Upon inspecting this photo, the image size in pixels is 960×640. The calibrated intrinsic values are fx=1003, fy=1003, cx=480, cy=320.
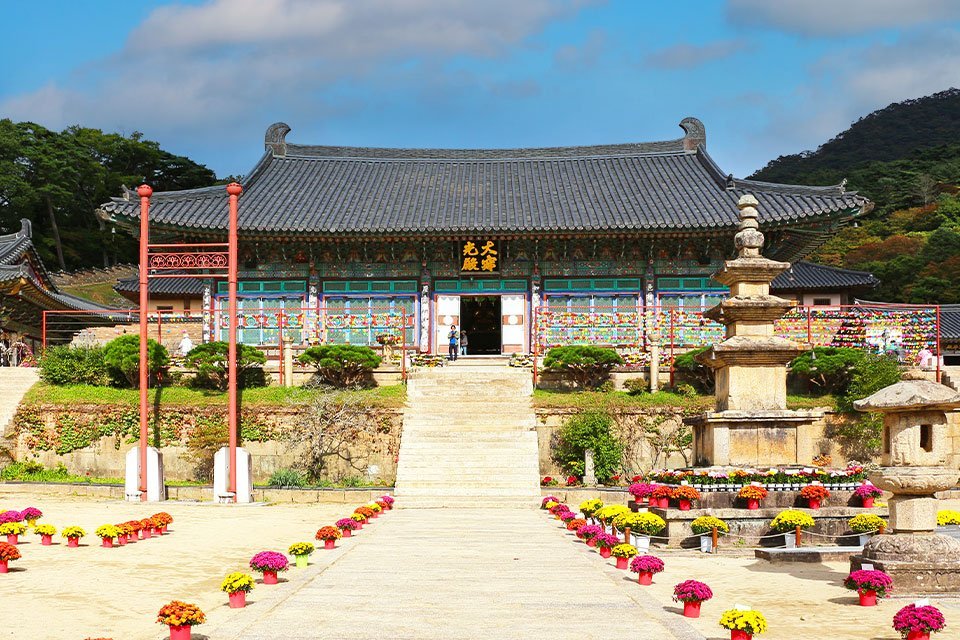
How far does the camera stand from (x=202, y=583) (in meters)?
11.2

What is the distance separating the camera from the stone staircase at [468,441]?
20578mm

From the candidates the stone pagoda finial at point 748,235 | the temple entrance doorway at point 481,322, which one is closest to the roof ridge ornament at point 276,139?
the temple entrance doorway at point 481,322

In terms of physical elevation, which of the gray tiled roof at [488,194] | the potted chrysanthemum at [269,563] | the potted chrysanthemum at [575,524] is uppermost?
the gray tiled roof at [488,194]

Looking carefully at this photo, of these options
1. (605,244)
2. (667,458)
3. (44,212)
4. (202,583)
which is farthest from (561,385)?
(44,212)

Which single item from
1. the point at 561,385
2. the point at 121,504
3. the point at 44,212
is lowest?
the point at 121,504

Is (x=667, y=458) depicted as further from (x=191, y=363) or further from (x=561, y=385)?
(x=191, y=363)

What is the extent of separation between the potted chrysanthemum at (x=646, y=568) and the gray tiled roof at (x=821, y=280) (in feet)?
114

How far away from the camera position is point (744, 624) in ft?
25.1

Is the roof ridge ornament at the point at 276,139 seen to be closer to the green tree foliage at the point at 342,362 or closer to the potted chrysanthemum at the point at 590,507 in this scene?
the green tree foliage at the point at 342,362

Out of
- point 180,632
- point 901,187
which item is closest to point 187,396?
point 180,632

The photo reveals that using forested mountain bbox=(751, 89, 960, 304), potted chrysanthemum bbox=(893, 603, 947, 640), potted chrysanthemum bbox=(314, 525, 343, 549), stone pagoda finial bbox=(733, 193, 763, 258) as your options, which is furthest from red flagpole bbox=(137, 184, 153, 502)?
forested mountain bbox=(751, 89, 960, 304)

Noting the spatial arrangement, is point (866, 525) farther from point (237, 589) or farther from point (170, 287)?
point (170, 287)

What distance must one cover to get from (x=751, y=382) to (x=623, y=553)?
5.70 metres

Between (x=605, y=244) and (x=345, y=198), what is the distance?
28.6ft
